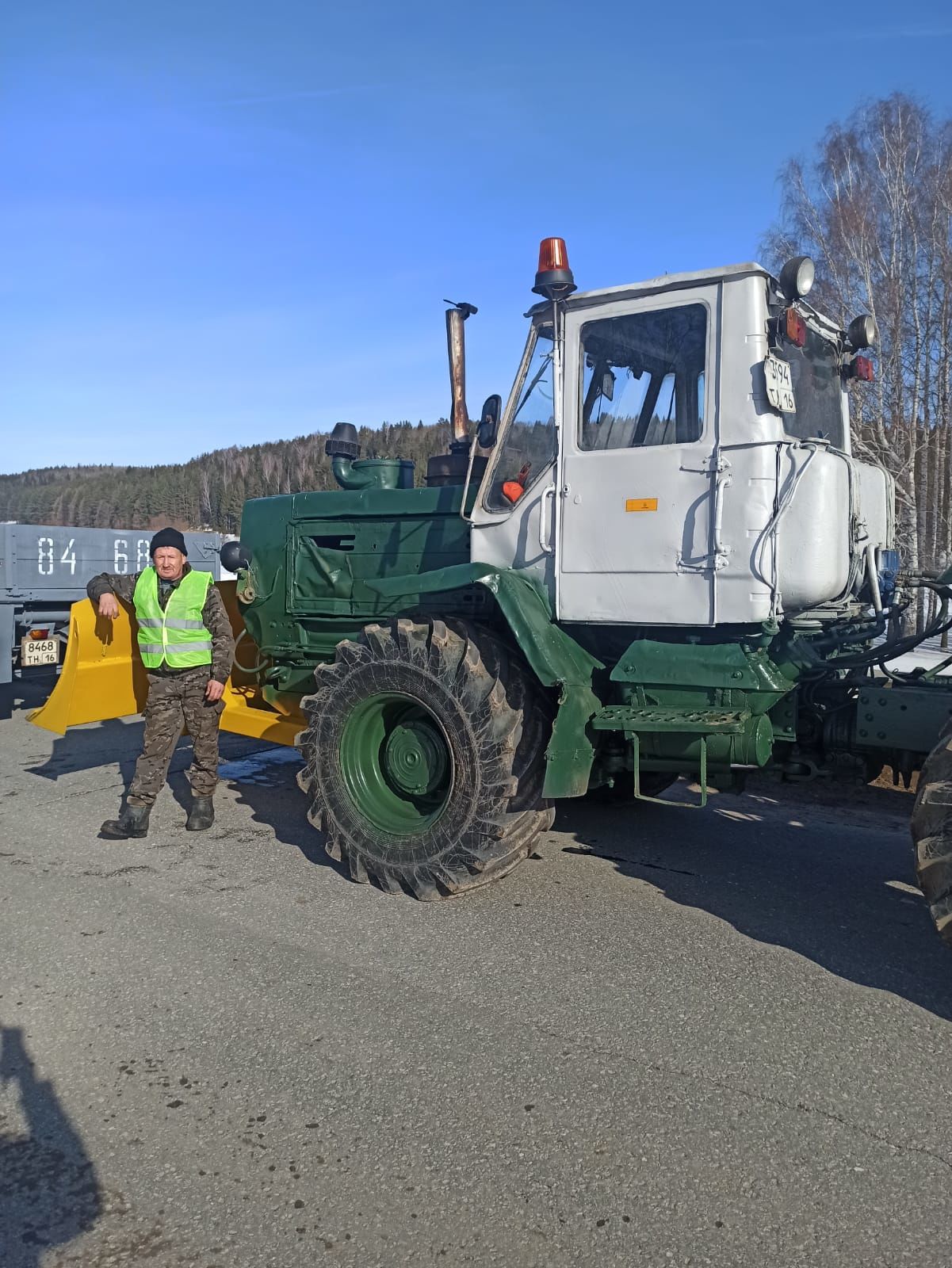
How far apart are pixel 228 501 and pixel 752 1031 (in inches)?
1103

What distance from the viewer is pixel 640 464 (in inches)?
175

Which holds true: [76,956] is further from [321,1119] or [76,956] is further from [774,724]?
[774,724]

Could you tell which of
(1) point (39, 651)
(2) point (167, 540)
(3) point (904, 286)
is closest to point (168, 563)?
(2) point (167, 540)

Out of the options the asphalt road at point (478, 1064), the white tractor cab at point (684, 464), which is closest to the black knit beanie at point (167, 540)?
the asphalt road at point (478, 1064)

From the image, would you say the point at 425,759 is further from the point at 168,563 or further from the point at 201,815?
the point at 168,563

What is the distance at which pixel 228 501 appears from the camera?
2962 centimetres

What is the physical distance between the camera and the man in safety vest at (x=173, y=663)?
571 cm

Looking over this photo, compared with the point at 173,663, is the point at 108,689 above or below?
below

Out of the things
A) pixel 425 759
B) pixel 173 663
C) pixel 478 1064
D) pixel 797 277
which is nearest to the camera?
pixel 478 1064

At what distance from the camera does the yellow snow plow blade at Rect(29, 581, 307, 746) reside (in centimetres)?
601

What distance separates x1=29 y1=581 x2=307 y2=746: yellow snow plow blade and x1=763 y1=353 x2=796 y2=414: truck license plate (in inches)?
131

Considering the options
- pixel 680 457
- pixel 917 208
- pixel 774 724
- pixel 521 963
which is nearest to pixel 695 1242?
pixel 521 963

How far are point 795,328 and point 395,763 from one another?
2.76 metres

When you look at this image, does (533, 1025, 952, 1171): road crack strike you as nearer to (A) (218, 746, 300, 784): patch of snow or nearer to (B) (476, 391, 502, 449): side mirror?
(B) (476, 391, 502, 449): side mirror
